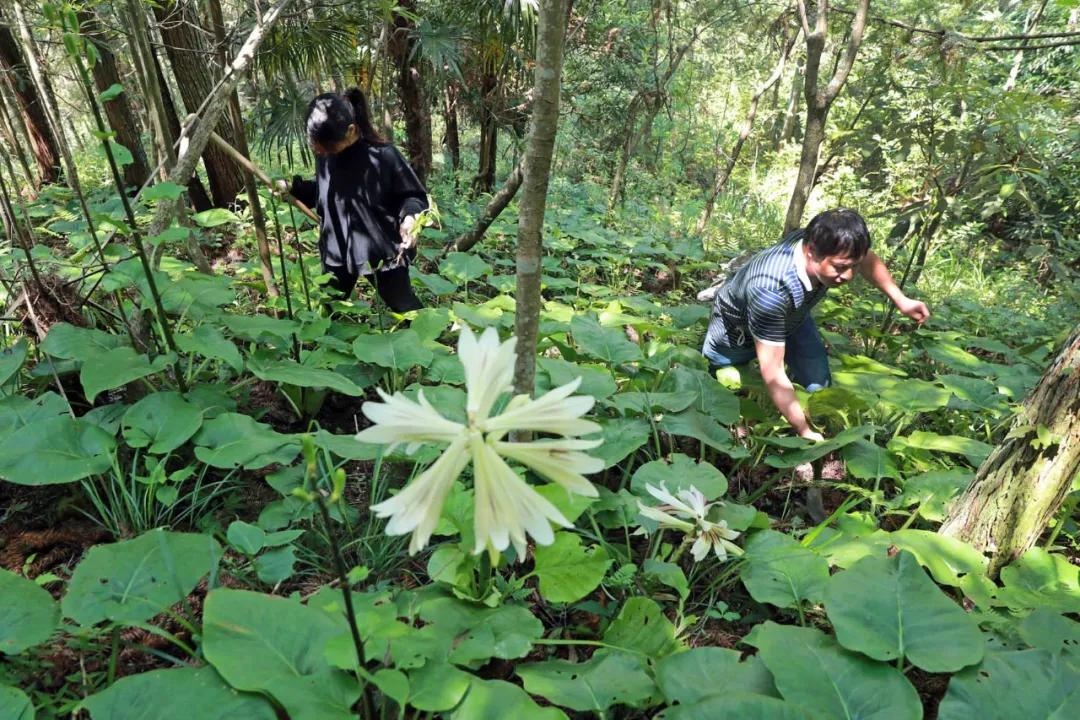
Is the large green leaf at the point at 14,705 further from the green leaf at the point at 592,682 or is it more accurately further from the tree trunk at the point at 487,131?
the tree trunk at the point at 487,131

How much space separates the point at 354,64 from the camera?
6527mm

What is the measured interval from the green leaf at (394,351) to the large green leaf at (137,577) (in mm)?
988

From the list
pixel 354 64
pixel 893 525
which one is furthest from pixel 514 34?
pixel 893 525

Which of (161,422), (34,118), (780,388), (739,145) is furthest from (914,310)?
(34,118)

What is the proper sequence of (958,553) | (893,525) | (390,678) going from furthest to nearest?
(893,525) < (958,553) < (390,678)

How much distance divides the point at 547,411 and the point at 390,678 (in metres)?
0.60

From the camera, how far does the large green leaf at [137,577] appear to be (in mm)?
1184

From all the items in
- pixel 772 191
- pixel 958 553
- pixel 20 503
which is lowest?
pixel 772 191

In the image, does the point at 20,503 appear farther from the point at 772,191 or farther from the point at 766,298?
the point at 772,191

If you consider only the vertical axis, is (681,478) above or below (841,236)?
below

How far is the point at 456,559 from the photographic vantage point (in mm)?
1431

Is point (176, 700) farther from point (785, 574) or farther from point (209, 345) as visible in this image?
point (785, 574)

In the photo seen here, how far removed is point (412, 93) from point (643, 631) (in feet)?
21.6

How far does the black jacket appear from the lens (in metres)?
3.03
